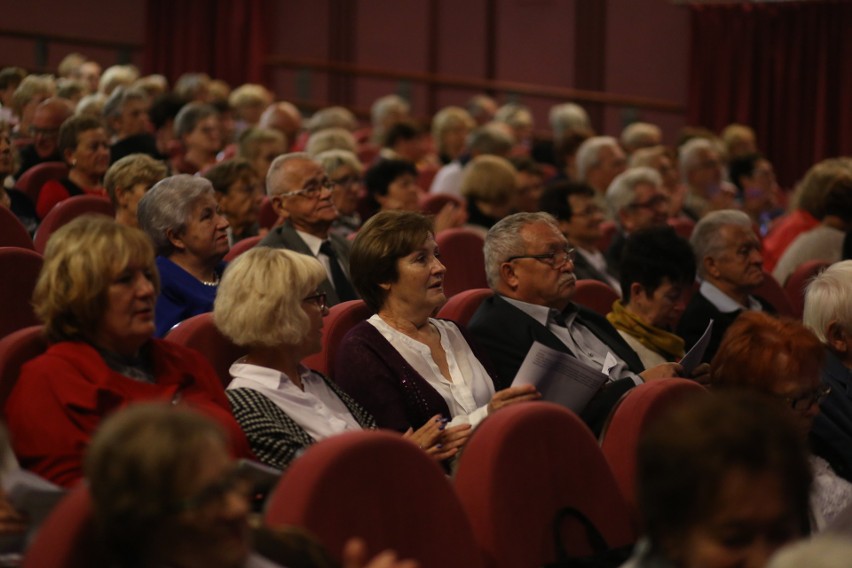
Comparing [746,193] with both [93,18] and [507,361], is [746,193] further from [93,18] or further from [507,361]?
[93,18]

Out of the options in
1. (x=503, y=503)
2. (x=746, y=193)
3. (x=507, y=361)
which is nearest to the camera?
(x=503, y=503)

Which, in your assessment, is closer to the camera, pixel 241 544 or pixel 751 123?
pixel 241 544

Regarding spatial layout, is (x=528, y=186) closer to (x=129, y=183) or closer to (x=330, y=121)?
(x=330, y=121)

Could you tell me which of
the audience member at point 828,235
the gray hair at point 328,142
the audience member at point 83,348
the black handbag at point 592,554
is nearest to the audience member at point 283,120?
the gray hair at point 328,142

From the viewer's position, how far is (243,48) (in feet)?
36.9

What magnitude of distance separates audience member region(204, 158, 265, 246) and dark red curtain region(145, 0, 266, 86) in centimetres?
710

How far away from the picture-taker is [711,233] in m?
3.93

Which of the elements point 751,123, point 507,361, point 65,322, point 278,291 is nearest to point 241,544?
point 65,322

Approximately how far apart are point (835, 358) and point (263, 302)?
4.29ft

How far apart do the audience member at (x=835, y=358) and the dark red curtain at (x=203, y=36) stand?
8.77m

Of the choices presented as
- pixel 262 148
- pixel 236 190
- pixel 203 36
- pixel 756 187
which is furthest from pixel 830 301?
pixel 203 36

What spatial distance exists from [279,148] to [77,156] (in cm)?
127

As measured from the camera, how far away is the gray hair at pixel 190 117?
5.81m

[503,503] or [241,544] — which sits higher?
[241,544]
